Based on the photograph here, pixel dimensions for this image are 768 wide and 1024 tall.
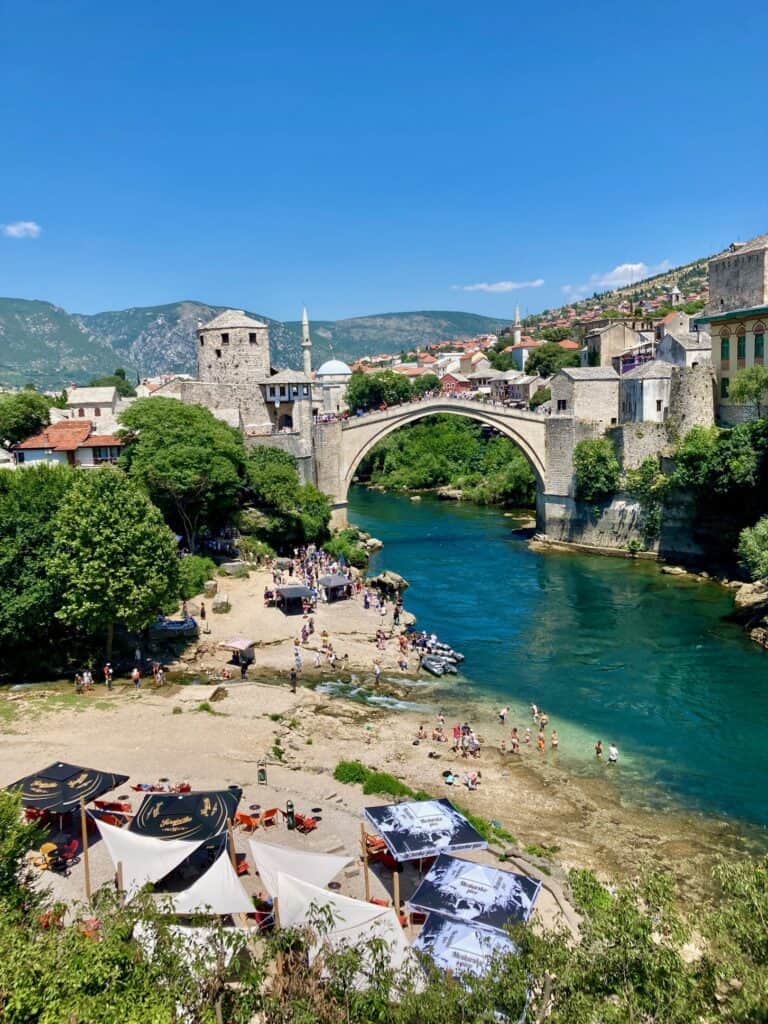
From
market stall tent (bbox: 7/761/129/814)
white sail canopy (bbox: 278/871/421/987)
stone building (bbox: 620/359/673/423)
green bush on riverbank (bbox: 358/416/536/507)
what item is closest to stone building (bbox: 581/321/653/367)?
green bush on riverbank (bbox: 358/416/536/507)

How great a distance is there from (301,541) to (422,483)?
31.1m

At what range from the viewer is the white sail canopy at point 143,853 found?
12.3 metres

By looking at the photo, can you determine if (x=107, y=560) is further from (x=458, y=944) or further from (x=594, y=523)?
(x=594, y=523)

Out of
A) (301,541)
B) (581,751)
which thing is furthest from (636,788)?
(301,541)

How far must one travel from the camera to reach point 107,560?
23500 millimetres

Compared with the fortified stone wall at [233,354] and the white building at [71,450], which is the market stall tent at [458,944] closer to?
the white building at [71,450]

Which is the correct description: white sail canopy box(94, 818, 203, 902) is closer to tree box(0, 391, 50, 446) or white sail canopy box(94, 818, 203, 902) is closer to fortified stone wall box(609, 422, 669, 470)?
fortified stone wall box(609, 422, 669, 470)

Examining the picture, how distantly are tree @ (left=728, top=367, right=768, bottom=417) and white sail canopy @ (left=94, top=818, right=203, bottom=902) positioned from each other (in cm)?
3261

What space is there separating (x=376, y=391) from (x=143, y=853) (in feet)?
256

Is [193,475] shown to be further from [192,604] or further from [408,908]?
[408,908]

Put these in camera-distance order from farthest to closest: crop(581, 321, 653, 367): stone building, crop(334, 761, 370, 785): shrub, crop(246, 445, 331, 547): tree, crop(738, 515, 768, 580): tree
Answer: crop(581, 321, 653, 367): stone building → crop(246, 445, 331, 547): tree → crop(738, 515, 768, 580): tree → crop(334, 761, 370, 785): shrub

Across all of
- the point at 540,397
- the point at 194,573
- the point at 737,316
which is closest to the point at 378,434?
the point at 194,573

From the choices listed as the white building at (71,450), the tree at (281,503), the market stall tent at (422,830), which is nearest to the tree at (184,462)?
the tree at (281,503)

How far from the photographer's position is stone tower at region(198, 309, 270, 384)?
148 feet
